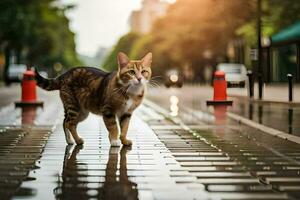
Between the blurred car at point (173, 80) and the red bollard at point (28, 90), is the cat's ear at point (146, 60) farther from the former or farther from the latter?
the blurred car at point (173, 80)

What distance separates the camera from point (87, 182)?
757 cm

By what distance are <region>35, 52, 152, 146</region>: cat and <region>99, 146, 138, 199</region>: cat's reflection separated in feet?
4.53

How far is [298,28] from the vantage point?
52.7 metres

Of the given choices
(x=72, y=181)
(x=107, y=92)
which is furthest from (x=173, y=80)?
(x=72, y=181)

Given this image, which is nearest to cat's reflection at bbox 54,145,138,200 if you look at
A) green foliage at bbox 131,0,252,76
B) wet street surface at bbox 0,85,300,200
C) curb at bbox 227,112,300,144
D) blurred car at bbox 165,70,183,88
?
wet street surface at bbox 0,85,300,200

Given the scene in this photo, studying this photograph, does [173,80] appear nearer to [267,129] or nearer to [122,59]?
[267,129]

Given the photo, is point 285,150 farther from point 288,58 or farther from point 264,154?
point 288,58

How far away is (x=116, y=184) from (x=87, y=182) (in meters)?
0.35

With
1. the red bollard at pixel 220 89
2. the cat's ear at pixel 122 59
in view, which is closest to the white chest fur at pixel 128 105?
the cat's ear at pixel 122 59

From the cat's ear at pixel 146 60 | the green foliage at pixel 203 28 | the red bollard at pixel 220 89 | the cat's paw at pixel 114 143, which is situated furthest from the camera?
the green foliage at pixel 203 28

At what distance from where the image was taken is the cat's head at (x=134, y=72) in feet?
33.9

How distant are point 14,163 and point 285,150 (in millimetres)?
4216

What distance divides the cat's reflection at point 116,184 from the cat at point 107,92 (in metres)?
1.38

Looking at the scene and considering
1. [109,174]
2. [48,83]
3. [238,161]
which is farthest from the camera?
[48,83]
